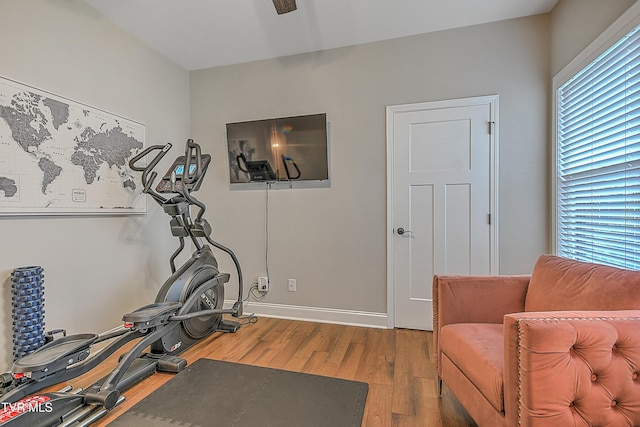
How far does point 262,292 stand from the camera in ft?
10.6

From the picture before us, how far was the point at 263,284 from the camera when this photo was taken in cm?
320

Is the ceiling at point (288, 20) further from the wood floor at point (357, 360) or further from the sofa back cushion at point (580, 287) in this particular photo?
the wood floor at point (357, 360)

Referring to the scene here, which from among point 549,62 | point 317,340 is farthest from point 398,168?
point 317,340

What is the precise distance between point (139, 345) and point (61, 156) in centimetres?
150

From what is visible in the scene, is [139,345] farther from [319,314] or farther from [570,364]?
[570,364]

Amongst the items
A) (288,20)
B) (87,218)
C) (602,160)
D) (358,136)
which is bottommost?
(87,218)

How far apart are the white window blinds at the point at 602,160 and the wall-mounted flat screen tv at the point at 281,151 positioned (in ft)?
6.45

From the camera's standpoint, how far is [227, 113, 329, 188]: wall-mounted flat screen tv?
2.94 meters

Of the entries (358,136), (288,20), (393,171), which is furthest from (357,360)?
(288,20)

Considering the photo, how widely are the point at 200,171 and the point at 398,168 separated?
1.78 m

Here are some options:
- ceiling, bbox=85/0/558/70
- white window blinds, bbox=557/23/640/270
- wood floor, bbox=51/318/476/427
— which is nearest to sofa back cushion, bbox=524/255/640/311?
white window blinds, bbox=557/23/640/270

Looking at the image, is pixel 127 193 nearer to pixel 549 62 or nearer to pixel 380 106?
pixel 380 106

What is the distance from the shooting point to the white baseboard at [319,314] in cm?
289

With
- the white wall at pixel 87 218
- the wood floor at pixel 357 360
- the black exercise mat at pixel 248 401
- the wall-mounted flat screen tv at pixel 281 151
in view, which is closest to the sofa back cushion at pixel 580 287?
the wood floor at pixel 357 360
